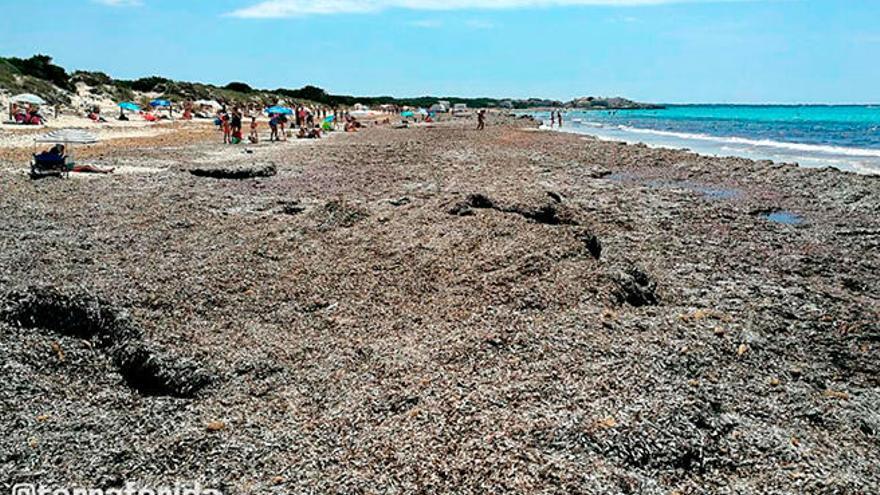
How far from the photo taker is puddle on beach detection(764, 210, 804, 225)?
17625 millimetres

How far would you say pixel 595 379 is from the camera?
719 centimetres

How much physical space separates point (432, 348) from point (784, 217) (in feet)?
46.4

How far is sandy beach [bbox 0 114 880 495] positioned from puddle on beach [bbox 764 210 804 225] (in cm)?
72

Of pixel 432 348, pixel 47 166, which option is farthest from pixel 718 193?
pixel 47 166

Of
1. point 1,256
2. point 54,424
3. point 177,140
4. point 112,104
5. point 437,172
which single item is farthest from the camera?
point 112,104

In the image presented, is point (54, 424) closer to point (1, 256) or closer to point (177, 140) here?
point (1, 256)

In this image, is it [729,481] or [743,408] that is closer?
[729,481]

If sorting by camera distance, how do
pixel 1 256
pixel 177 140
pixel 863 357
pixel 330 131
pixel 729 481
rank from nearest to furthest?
pixel 729 481 → pixel 863 357 → pixel 1 256 → pixel 177 140 → pixel 330 131

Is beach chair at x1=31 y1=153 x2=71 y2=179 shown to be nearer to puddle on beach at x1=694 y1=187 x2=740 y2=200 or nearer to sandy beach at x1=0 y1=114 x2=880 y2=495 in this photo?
sandy beach at x1=0 y1=114 x2=880 y2=495

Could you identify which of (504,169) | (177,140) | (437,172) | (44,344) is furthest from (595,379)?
(177,140)

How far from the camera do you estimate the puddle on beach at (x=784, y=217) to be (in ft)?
57.8

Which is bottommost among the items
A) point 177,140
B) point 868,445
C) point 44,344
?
point 868,445

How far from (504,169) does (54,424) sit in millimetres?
22418

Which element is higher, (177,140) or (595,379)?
(177,140)
